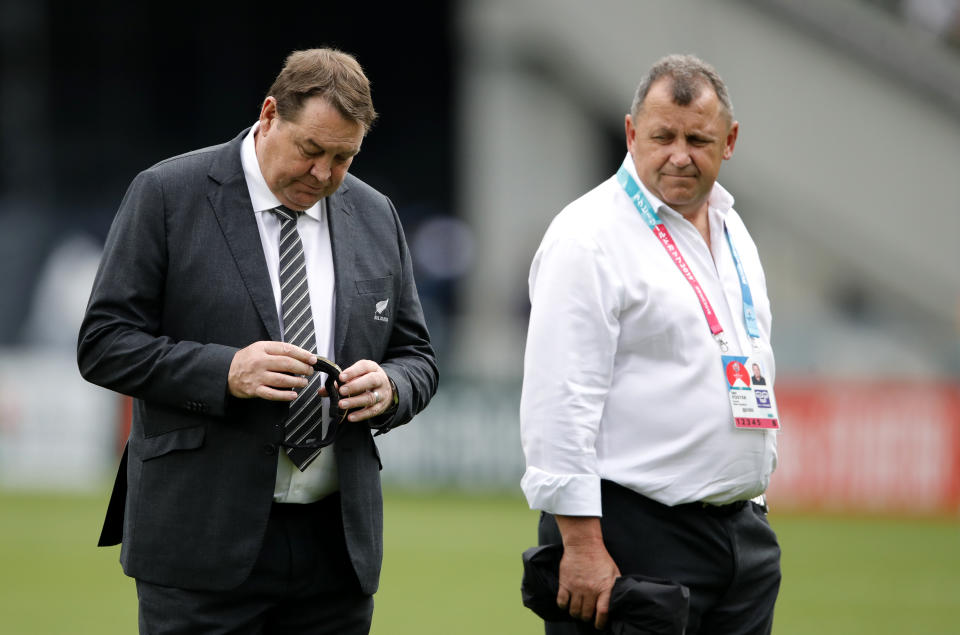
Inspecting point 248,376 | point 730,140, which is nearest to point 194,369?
point 248,376

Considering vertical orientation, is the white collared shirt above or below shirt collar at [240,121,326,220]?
below

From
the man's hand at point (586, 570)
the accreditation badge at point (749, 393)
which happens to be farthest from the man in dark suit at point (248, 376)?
the accreditation badge at point (749, 393)

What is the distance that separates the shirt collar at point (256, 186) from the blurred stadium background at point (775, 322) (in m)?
4.81

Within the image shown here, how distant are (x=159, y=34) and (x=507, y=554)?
2262 cm

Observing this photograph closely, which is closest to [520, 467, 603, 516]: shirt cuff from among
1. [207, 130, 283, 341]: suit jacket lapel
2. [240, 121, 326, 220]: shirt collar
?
[207, 130, 283, 341]: suit jacket lapel

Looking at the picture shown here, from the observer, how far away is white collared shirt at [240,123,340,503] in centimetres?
374

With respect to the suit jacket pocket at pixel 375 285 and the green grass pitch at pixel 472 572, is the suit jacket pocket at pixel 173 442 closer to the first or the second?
the suit jacket pocket at pixel 375 285

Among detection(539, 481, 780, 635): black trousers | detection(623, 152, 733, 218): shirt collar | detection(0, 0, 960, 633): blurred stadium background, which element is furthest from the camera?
detection(0, 0, 960, 633): blurred stadium background

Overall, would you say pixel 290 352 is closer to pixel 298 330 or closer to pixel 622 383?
pixel 298 330

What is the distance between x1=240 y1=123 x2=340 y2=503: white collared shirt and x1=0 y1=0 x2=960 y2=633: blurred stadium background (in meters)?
4.65

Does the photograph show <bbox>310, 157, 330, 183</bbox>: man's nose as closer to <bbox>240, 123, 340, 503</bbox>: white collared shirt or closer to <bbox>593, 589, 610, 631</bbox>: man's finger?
<bbox>240, 123, 340, 503</bbox>: white collared shirt

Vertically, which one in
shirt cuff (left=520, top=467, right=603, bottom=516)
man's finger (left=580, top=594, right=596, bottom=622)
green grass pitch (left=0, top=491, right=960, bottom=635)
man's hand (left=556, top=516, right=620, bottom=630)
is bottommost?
green grass pitch (left=0, top=491, right=960, bottom=635)

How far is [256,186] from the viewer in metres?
3.83

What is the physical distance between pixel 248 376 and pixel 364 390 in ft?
0.99
